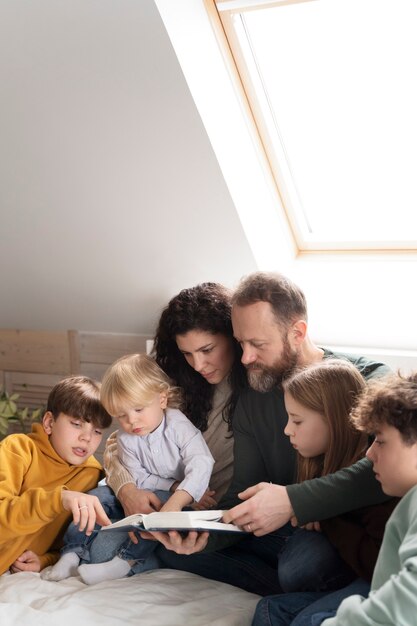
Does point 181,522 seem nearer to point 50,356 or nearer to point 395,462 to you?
point 395,462

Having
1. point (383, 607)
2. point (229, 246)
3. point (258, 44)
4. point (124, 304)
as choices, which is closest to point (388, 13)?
point (258, 44)

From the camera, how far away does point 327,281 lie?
3.13m

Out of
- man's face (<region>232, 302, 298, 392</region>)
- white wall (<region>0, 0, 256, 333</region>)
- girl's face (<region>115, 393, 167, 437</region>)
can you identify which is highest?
white wall (<region>0, 0, 256, 333</region>)

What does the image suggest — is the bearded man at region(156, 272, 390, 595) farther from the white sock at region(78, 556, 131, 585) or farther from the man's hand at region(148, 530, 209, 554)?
the white sock at region(78, 556, 131, 585)

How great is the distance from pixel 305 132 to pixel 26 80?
104cm

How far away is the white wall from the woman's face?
0.61m

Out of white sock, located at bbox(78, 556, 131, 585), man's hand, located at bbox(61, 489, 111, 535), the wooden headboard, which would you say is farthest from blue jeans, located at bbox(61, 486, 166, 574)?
the wooden headboard

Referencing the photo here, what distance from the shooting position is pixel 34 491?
2.25 metres

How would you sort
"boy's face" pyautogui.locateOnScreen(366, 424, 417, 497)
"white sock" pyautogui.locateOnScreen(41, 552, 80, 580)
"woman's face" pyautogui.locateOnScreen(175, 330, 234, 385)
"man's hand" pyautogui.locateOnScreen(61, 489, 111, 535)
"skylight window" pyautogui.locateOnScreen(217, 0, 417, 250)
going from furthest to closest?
1. "skylight window" pyautogui.locateOnScreen(217, 0, 417, 250)
2. "woman's face" pyautogui.locateOnScreen(175, 330, 234, 385)
3. "white sock" pyautogui.locateOnScreen(41, 552, 80, 580)
4. "man's hand" pyautogui.locateOnScreen(61, 489, 111, 535)
5. "boy's face" pyautogui.locateOnScreen(366, 424, 417, 497)

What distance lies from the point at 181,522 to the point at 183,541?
7.7 inches

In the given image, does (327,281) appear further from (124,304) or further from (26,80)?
(26,80)

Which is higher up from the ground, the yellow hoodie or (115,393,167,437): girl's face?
(115,393,167,437): girl's face

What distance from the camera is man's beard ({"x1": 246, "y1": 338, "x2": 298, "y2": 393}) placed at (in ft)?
7.59

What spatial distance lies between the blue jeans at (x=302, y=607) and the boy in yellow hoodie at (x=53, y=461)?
70cm
